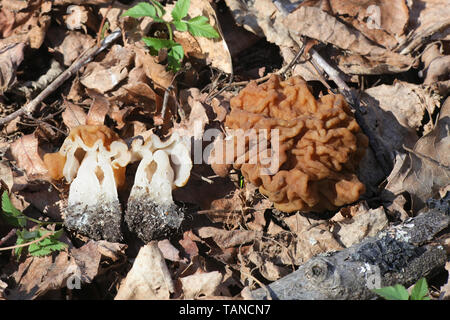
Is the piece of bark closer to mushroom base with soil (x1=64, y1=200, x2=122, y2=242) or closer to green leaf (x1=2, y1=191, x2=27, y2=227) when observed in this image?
mushroom base with soil (x1=64, y1=200, x2=122, y2=242)

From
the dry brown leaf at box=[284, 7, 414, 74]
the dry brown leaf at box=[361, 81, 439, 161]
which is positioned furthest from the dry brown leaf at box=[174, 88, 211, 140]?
the dry brown leaf at box=[361, 81, 439, 161]

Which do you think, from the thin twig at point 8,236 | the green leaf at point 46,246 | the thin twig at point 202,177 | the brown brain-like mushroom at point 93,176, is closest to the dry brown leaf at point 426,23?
the thin twig at point 202,177

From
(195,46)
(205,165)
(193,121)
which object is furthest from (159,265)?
(195,46)

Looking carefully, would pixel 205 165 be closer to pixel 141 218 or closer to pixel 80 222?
pixel 141 218

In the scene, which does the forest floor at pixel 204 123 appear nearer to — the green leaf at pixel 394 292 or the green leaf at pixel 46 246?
the green leaf at pixel 46 246

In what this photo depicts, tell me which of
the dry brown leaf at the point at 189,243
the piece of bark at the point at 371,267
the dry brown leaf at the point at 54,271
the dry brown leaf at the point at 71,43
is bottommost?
the dry brown leaf at the point at 54,271

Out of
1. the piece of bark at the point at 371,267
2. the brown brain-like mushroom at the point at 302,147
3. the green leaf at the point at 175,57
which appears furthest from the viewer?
the green leaf at the point at 175,57

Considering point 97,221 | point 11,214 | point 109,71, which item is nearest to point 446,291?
point 97,221
